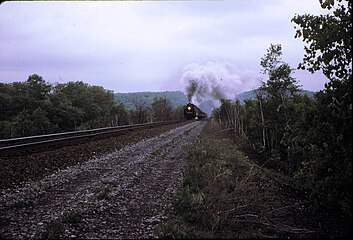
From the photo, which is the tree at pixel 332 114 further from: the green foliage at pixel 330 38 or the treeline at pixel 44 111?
the treeline at pixel 44 111

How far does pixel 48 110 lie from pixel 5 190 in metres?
43.6

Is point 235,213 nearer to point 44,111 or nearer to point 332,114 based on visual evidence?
point 332,114

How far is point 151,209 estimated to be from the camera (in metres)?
5.67

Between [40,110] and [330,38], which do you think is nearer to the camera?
[330,38]

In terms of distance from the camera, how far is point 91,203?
589 centimetres

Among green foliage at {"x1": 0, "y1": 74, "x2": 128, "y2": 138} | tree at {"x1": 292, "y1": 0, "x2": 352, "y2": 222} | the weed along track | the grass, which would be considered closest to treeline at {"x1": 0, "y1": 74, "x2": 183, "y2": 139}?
green foliage at {"x1": 0, "y1": 74, "x2": 128, "y2": 138}

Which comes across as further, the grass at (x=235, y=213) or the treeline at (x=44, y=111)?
the treeline at (x=44, y=111)

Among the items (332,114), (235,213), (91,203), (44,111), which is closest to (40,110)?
(44,111)

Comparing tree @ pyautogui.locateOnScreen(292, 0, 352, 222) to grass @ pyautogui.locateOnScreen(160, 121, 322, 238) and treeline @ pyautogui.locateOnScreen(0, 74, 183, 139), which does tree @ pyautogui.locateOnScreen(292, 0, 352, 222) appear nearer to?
grass @ pyautogui.locateOnScreen(160, 121, 322, 238)

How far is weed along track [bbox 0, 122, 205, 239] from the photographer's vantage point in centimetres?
456

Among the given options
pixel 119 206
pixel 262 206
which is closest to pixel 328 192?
pixel 262 206

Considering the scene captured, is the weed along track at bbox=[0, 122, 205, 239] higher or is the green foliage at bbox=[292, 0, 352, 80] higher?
the green foliage at bbox=[292, 0, 352, 80]

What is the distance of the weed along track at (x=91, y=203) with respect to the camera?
456 centimetres

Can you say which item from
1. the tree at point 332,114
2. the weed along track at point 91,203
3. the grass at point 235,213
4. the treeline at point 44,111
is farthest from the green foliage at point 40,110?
the tree at point 332,114
